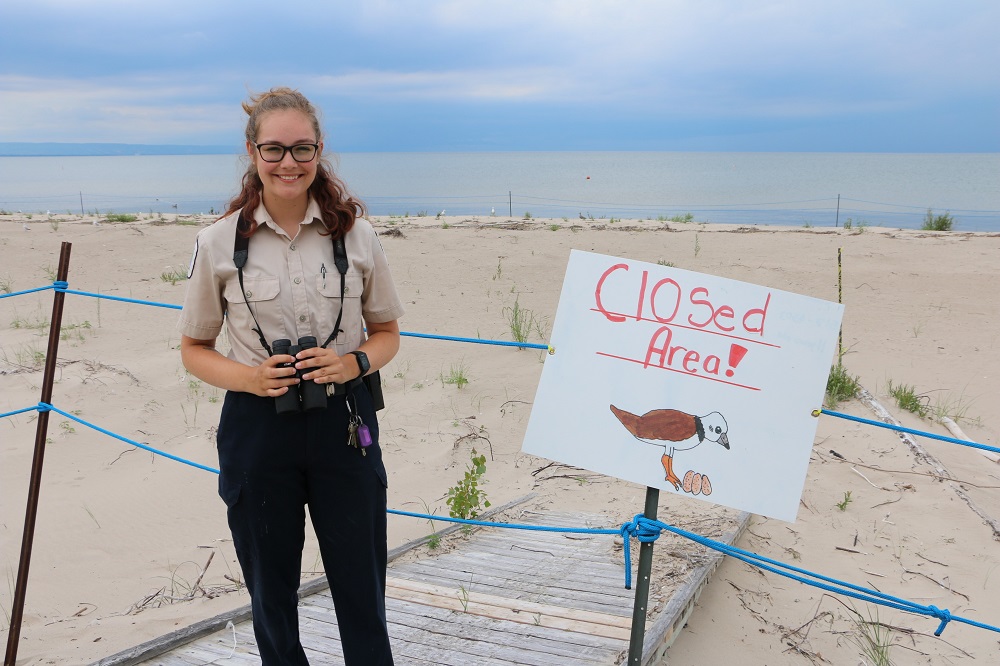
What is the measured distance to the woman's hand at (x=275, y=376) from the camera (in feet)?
6.15

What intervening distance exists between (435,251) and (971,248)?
7.43 m

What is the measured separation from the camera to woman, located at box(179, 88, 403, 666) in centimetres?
198

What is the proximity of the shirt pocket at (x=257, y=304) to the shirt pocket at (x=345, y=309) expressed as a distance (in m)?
0.10

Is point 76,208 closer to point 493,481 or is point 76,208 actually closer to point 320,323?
point 493,481

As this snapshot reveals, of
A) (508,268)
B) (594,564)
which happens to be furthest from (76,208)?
(594,564)

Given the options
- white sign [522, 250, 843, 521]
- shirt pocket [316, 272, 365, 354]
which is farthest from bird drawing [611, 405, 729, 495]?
shirt pocket [316, 272, 365, 354]

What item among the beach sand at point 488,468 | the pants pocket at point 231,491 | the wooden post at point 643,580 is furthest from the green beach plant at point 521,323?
the pants pocket at point 231,491

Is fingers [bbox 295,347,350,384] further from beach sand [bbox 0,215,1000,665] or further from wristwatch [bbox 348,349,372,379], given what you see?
beach sand [bbox 0,215,1000,665]

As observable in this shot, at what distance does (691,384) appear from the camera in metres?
2.29

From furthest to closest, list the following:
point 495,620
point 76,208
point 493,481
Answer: point 76,208 → point 493,481 → point 495,620

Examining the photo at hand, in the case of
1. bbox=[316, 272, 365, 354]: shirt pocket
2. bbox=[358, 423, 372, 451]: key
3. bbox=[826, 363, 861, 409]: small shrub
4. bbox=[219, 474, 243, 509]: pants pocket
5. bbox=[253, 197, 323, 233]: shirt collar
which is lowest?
bbox=[826, 363, 861, 409]: small shrub

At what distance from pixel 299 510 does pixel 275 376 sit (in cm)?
42

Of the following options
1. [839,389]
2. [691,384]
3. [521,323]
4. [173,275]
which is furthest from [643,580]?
[173,275]

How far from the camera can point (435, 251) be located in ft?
35.8
